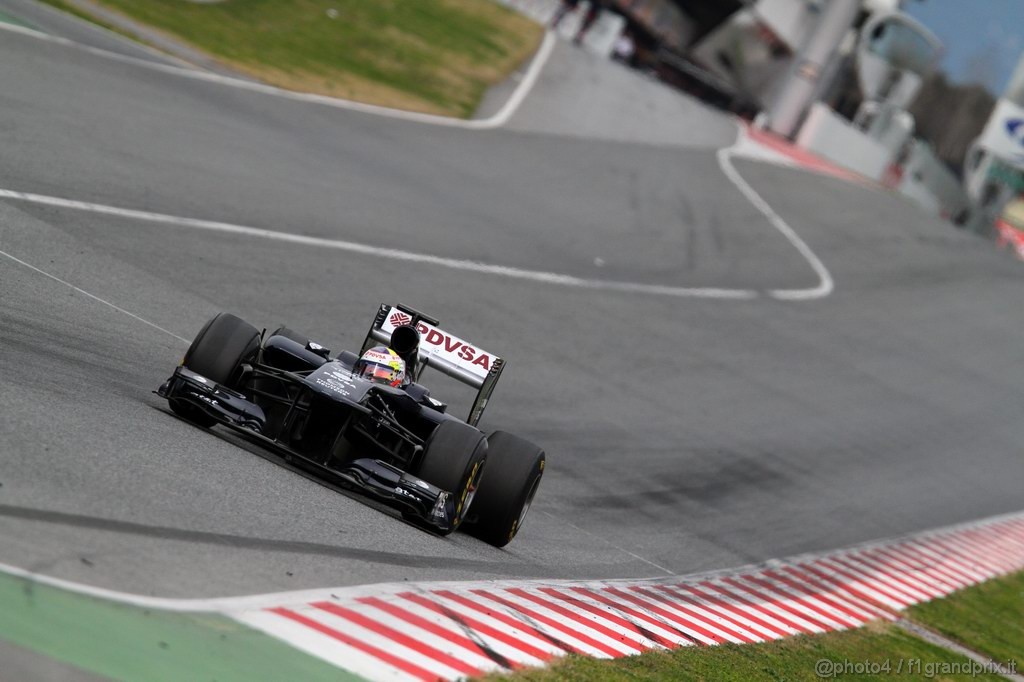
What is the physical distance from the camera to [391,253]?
21250 mm

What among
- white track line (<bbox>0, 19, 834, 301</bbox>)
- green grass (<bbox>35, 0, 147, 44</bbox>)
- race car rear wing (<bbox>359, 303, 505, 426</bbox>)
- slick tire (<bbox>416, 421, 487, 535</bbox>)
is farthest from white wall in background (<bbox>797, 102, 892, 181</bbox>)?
slick tire (<bbox>416, 421, 487, 535</bbox>)

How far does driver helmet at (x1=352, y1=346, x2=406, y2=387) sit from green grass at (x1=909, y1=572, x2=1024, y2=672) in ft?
21.6

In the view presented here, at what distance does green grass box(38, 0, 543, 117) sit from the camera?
3169 centimetres

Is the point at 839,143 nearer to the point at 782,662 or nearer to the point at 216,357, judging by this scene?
the point at 782,662

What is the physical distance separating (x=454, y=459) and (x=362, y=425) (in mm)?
724

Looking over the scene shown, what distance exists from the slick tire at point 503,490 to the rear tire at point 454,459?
0.35 meters

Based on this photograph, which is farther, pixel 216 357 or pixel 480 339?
pixel 480 339

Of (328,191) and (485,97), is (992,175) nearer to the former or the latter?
Answer: (485,97)

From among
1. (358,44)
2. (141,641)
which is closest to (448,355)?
(141,641)

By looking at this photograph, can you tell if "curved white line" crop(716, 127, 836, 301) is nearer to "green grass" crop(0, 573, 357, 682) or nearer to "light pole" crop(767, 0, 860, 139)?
"light pole" crop(767, 0, 860, 139)

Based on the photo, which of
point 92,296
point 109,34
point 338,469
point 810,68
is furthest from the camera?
point 810,68

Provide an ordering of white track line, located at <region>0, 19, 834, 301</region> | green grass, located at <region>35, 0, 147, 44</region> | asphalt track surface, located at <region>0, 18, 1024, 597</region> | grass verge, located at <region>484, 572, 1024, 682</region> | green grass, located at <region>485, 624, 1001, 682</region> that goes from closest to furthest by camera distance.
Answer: green grass, located at <region>485, 624, 1001, 682</region> → asphalt track surface, located at <region>0, 18, 1024, 597</region> → grass verge, located at <region>484, 572, 1024, 682</region> → white track line, located at <region>0, 19, 834, 301</region> → green grass, located at <region>35, 0, 147, 44</region>

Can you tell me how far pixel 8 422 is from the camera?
811cm

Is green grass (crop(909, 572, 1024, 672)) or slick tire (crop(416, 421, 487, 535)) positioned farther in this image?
green grass (crop(909, 572, 1024, 672))
